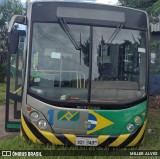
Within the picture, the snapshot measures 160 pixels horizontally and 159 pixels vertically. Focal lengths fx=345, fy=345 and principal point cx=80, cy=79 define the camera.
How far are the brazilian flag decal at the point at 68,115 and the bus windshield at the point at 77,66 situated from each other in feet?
0.74

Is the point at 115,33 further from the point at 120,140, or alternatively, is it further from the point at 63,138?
the point at 63,138

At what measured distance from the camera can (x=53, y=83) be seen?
617 centimetres

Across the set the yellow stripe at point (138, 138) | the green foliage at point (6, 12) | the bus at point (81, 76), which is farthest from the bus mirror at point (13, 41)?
the green foliage at point (6, 12)

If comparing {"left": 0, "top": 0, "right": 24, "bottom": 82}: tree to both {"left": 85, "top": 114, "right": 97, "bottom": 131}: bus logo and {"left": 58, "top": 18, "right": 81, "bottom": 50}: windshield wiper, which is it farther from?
{"left": 85, "top": 114, "right": 97, "bottom": 131}: bus logo

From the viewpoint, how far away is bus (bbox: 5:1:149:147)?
19.8 ft

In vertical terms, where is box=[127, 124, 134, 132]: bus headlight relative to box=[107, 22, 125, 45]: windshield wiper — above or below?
below

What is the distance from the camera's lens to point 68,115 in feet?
19.7

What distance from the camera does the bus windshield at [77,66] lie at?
6.15 metres

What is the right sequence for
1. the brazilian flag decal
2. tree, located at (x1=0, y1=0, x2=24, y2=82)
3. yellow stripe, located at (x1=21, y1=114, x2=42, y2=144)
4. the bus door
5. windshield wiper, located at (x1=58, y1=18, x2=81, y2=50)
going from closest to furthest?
→ the brazilian flag decal
yellow stripe, located at (x1=21, y1=114, x2=42, y2=144)
windshield wiper, located at (x1=58, y1=18, x2=81, y2=50)
the bus door
tree, located at (x1=0, y1=0, x2=24, y2=82)

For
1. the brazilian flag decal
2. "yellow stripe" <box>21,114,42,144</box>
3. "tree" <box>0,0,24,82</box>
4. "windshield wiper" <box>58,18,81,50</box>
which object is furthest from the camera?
"tree" <box>0,0,24,82</box>

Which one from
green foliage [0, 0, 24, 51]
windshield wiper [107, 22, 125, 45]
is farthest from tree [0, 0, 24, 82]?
windshield wiper [107, 22, 125, 45]

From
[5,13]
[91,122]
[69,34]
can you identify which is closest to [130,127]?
[91,122]

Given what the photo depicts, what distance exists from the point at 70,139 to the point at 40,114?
681mm

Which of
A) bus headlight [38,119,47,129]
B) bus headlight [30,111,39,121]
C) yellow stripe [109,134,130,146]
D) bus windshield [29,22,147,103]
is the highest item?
bus windshield [29,22,147,103]
